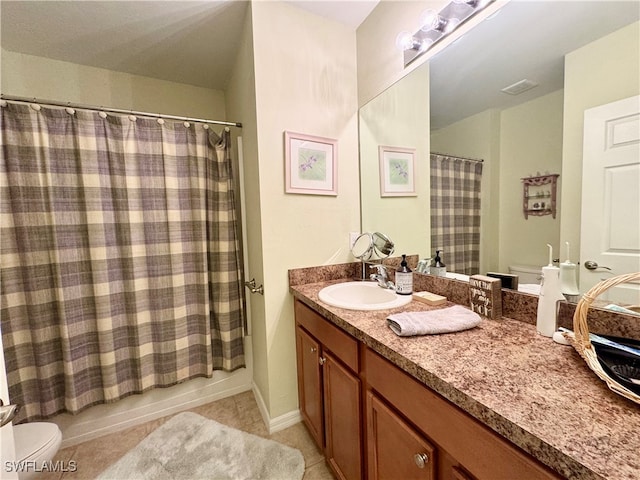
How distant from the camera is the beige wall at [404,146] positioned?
1.37m

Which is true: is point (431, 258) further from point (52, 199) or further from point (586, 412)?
point (52, 199)

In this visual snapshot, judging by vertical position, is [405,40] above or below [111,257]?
above

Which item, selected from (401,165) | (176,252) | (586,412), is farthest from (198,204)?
(586,412)

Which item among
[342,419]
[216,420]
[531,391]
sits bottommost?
[216,420]

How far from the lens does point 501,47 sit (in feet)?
3.31

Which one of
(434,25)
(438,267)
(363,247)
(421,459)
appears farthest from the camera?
(363,247)

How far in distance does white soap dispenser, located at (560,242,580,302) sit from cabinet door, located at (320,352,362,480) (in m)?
0.73

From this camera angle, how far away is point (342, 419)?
3.46 feet

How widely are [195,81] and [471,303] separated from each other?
2396 mm

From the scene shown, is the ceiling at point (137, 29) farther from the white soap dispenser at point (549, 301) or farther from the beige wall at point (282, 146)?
the white soap dispenser at point (549, 301)

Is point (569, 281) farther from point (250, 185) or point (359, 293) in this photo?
point (250, 185)

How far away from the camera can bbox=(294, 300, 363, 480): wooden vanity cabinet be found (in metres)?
0.97

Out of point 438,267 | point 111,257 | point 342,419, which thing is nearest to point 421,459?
point 342,419

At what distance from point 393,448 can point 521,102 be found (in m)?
1.21
